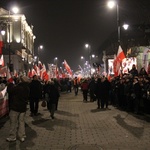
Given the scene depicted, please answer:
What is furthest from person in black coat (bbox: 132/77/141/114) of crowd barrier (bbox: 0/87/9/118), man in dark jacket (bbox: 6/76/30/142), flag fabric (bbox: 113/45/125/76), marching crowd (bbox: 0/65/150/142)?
man in dark jacket (bbox: 6/76/30/142)

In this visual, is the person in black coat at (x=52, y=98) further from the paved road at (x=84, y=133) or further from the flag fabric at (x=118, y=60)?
the flag fabric at (x=118, y=60)

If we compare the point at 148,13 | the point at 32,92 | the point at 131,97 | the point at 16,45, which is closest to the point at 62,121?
the point at 32,92

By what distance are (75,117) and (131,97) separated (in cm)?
337

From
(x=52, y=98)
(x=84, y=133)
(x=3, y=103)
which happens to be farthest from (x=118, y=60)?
(x=84, y=133)

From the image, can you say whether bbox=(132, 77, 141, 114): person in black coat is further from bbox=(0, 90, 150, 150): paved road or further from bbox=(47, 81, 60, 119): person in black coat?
bbox=(47, 81, 60, 119): person in black coat

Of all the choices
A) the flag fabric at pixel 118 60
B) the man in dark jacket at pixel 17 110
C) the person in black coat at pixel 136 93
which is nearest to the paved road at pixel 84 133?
the man in dark jacket at pixel 17 110

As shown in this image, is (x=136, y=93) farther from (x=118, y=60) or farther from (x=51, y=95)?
(x=118, y=60)

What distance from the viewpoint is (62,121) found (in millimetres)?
12164

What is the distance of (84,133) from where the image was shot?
9672mm

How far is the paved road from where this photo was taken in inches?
314

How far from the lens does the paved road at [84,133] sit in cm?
799

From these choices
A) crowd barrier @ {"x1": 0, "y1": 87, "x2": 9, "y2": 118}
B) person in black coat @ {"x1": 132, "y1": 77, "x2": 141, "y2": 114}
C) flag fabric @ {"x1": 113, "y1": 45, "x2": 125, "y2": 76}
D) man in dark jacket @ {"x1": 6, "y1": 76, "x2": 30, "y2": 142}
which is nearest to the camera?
man in dark jacket @ {"x1": 6, "y1": 76, "x2": 30, "y2": 142}

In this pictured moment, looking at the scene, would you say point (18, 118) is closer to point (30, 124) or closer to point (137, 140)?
point (30, 124)

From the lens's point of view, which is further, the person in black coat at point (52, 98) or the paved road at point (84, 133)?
the person in black coat at point (52, 98)
